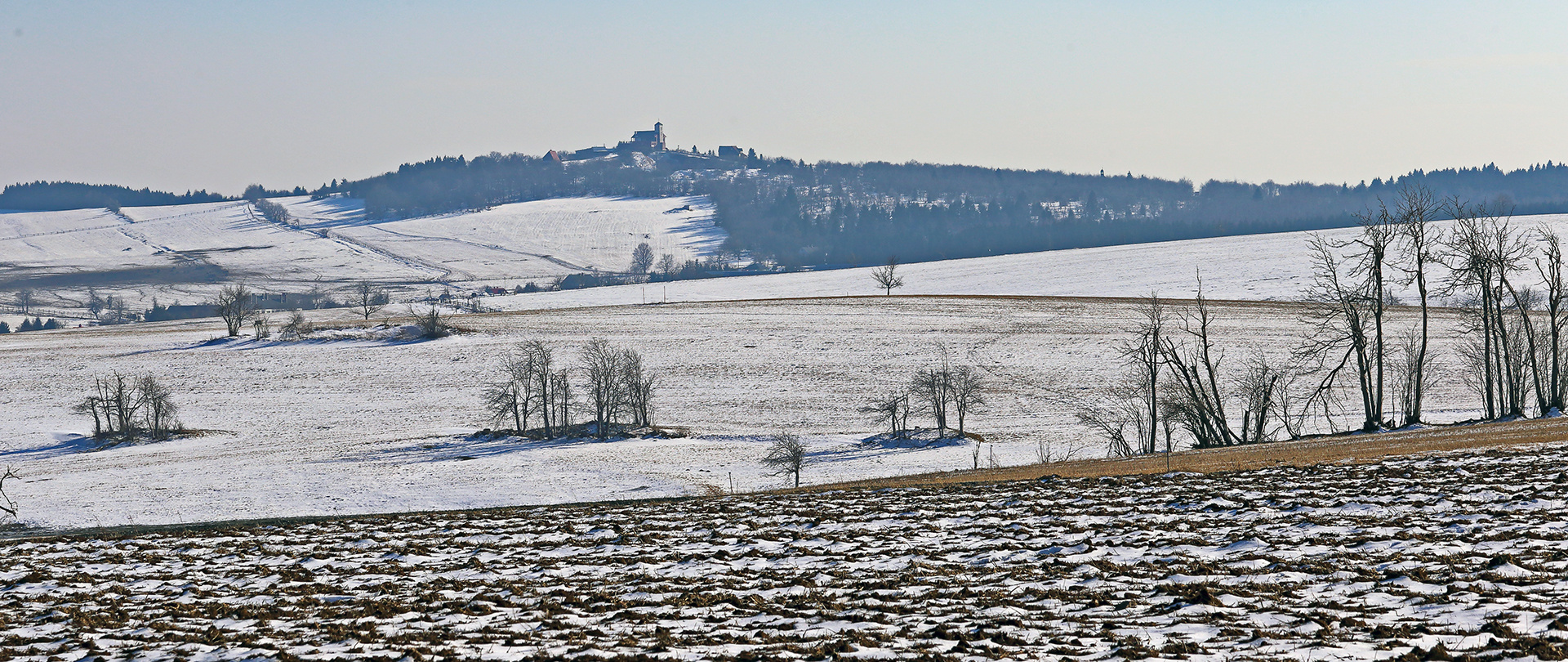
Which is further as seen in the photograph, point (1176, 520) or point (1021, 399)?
point (1021, 399)

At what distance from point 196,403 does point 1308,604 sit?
6287 cm

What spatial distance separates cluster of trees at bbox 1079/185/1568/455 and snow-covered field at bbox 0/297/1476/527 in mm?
2351

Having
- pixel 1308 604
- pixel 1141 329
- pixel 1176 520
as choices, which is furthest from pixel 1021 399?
pixel 1308 604

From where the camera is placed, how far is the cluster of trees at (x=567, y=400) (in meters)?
50.1

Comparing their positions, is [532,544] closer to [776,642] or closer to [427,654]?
[427,654]

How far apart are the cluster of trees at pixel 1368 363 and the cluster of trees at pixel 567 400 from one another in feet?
71.7

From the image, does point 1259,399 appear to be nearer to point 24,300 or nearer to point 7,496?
point 7,496

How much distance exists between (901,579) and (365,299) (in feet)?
311

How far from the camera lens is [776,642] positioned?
8.89 meters

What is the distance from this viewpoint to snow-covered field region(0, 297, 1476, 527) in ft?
119

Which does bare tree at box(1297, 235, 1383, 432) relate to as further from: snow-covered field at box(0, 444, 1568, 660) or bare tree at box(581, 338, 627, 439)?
bare tree at box(581, 338, 627, 439)

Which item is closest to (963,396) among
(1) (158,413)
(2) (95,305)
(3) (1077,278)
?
(1) (158,413)

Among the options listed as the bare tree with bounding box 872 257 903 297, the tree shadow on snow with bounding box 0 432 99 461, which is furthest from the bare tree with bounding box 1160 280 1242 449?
the bare tree with bounding box 872 257 903 297

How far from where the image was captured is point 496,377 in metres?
63.9
